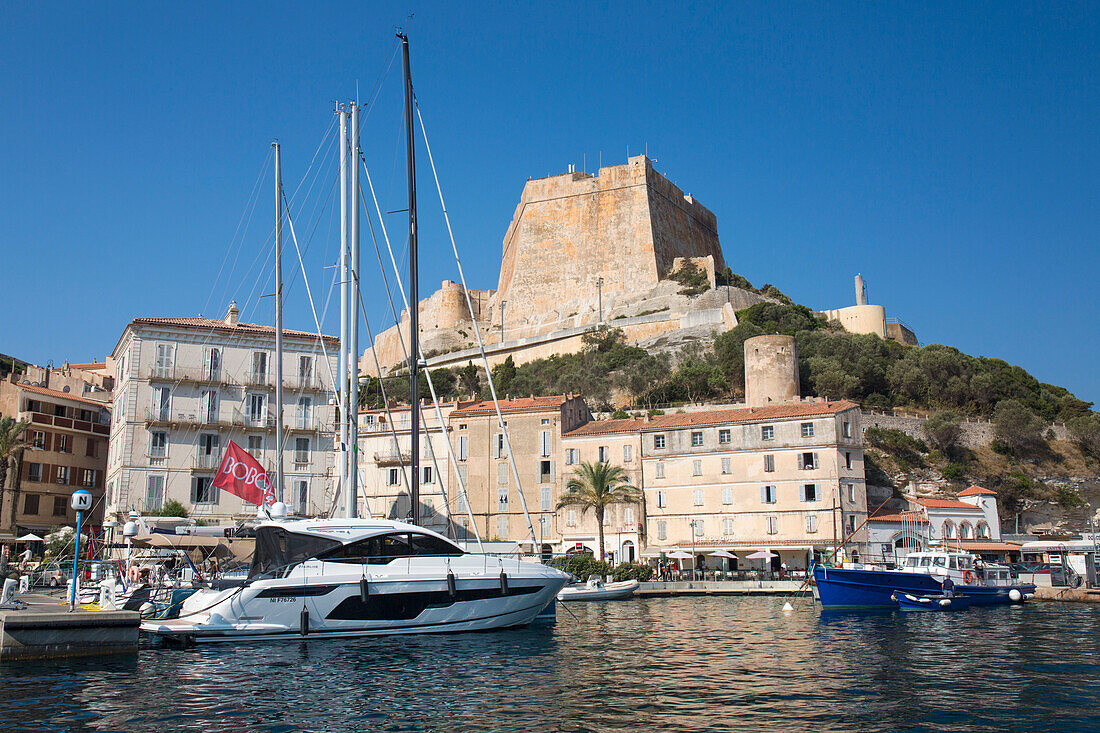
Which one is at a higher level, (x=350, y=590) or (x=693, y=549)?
(x=693, y=549)

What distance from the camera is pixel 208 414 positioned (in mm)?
37219

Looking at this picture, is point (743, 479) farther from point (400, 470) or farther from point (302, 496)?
point (302, 496)

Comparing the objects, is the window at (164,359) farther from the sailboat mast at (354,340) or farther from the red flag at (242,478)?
the sailboat mast at (354,340)

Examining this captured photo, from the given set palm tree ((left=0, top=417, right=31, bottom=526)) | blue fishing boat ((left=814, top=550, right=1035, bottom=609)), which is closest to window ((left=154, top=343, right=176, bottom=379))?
palm tree ((left=0, top=417, right=31, bottom=526))

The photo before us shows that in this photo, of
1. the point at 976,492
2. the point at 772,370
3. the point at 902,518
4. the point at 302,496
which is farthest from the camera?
the point at 772,370

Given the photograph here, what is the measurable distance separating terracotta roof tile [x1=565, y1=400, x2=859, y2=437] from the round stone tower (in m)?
12.1

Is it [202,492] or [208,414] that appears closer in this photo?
[202,492]

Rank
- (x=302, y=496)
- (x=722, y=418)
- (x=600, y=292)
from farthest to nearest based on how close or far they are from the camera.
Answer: (x=600, y=292) → (x=722, y=418) → (x=302, y=496)

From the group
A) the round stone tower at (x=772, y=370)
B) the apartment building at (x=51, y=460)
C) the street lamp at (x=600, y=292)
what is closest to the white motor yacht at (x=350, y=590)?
the apartment building at (x=51, y=460)

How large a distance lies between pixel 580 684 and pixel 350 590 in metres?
6.35

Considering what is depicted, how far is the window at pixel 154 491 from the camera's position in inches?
1395

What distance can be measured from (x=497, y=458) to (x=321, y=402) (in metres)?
11.3

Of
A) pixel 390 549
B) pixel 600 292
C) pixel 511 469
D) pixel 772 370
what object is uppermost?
pixel 600 292

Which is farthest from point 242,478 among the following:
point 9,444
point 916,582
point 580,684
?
point 916,582
